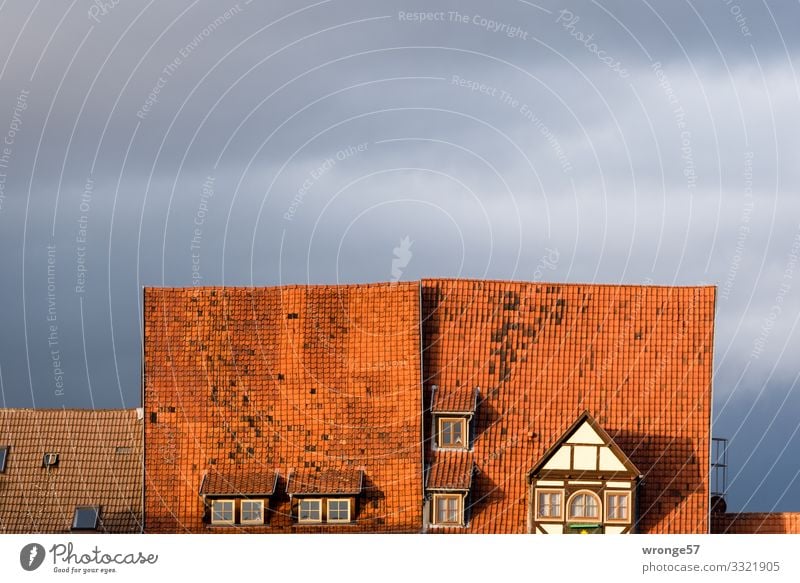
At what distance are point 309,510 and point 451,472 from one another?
4.53 metres

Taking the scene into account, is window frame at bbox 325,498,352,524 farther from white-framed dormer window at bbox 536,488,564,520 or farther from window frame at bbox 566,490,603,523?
window frame at bbox 566,490,603,523

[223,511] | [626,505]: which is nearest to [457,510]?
[626,505]

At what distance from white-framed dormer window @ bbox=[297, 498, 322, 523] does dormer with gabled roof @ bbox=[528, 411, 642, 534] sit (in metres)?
6.68

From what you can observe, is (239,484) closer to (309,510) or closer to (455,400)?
(309,510)

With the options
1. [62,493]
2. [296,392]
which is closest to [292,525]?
[296,392]

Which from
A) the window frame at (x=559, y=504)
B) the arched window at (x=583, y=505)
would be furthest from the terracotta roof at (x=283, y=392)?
the arched window at (x=583, y=505)

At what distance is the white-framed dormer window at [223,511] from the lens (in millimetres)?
Result: 63625

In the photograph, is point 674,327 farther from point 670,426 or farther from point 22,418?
point 22,418

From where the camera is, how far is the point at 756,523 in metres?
64.4

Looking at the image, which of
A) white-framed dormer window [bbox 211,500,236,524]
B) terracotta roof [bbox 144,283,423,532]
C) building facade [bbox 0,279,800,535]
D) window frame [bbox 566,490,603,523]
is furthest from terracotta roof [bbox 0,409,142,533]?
window frame [bbox 566,490,603,523]

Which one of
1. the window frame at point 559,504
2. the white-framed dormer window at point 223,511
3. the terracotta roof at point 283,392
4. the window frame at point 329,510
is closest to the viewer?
the window frame at point 559,504

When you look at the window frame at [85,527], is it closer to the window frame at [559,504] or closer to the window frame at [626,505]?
the window frame at [559,504]

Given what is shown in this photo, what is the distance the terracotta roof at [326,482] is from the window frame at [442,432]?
8.66ft
